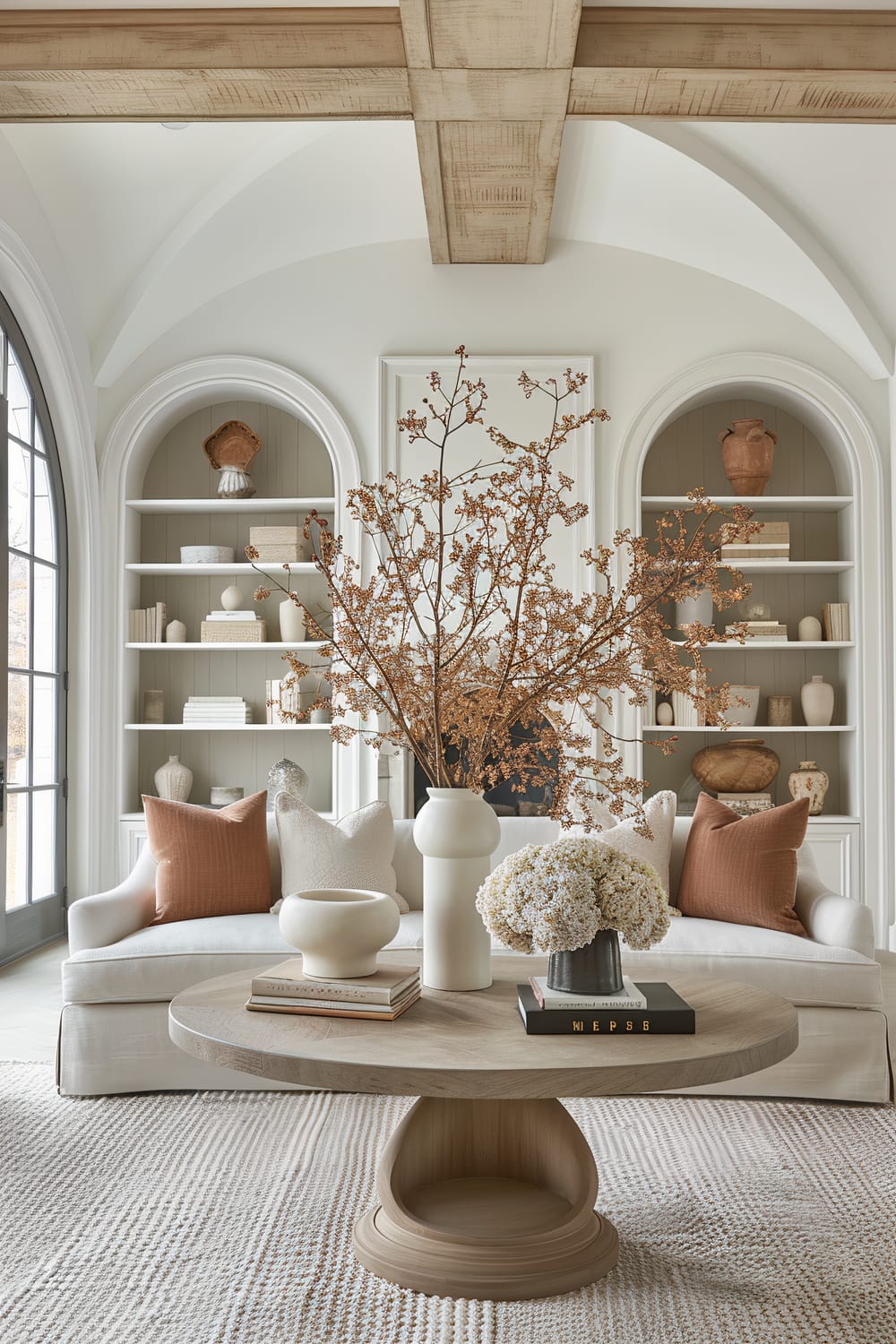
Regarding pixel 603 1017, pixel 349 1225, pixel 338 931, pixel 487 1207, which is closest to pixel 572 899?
pixel 603 1017

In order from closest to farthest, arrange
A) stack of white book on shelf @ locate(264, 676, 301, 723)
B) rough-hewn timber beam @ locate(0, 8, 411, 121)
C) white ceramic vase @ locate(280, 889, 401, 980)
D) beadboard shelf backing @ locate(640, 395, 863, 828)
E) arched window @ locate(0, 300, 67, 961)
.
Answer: white ceramic vase @ locate(280, 889, 401, 980) < rough-hewn timber beam @ locate(0, 8, 411, 121) < arched window @ locate(0, 300, 67, 961) < stack of white book on shelf @ locate(264, 676, 301, 723) < beadboard shelf backing @ locate(640, 395, 863, 828)

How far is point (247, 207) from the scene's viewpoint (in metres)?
5.19

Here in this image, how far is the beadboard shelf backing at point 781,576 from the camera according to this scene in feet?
19.3

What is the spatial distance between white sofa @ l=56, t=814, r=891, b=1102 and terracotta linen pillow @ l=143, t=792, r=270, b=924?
Result: 22 cm

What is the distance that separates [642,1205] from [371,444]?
4.17 meters

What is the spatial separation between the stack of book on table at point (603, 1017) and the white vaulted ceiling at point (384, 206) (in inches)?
153

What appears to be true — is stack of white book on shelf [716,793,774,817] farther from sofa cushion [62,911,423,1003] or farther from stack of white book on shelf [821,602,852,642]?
sofa cushion [62,911,423,1003]

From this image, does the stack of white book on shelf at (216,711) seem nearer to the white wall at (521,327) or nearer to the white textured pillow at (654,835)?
the white wall at (521,327)

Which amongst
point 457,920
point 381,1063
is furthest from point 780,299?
point 381,1063

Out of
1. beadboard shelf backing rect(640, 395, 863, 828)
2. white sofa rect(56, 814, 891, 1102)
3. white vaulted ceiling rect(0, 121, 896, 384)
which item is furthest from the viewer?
beadboard shelf backing rect(640, 395, 863, 828)

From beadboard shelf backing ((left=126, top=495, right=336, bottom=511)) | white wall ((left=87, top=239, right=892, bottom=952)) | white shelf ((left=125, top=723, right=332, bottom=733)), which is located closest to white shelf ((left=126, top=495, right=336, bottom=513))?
beadboard shelf backing ((left=126, top=495, right=336, bottom=511))

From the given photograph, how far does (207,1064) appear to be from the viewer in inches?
120

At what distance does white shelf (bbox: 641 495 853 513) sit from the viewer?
5.64 metres

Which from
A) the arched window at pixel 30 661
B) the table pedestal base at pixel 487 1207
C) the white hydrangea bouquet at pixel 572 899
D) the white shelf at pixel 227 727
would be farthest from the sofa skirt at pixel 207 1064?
the white shelf at pixel 227 727
